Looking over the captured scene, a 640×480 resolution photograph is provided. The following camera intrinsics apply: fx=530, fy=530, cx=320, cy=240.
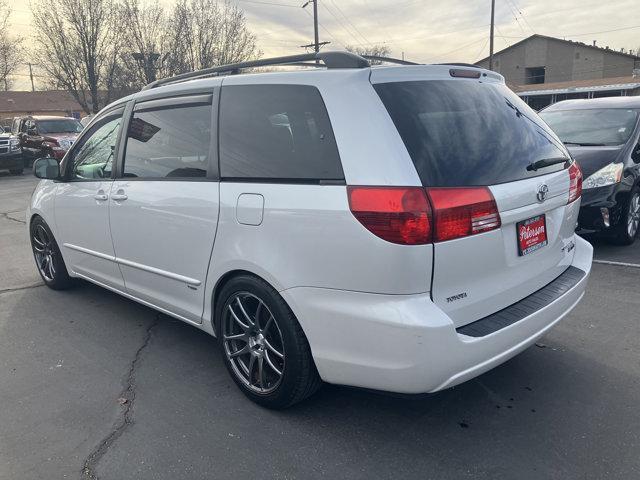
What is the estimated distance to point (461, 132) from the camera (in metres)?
2.59

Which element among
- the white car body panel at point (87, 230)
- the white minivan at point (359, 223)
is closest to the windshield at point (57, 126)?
the white car body panel at point (87, 230)

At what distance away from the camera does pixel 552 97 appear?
44.8m

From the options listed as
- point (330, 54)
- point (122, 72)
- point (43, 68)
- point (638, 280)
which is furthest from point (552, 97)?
point (330, 54)

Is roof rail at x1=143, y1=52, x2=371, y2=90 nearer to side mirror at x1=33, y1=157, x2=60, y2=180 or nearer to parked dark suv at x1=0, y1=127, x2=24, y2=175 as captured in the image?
side mirror at x1=33, y1=157, x2=60, y2=180

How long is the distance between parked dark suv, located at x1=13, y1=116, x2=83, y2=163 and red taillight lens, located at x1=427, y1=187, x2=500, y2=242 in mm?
19434

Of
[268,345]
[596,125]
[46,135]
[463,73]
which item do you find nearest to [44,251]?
[268,345]

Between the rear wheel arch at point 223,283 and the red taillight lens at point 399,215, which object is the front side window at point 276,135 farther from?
the rear wheel arch at point 223,283

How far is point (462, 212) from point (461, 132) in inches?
18.2

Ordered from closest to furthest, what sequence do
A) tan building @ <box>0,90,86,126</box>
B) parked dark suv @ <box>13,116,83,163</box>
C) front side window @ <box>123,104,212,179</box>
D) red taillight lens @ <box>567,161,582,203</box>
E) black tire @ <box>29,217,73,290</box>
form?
1. red taillight lens @ <box>567,161,582,203</box>
2. front side window @ <box>123,104,212,179</box>
3. black tire @ <box>29,217,73,290</box>
4. parked dark suv @ <box>13,116,83,163</box>
5. tan building @ <box>0,90,86,126</box>

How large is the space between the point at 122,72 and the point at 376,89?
105ft

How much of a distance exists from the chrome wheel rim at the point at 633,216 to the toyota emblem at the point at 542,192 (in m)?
4.15

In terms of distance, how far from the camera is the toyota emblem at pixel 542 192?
2754 mm

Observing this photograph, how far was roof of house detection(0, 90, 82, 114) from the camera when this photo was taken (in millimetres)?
65500

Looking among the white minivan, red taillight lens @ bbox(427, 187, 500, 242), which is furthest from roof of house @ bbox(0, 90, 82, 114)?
red taillight lens @ bbox(427, 187, 500, 242)
